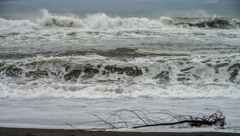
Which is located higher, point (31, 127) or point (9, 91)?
point (9, 91)

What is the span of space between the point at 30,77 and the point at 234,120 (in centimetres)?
492

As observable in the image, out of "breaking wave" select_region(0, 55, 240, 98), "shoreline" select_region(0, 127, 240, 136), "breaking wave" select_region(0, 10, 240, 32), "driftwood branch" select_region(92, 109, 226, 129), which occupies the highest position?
"breaking wave" select_region(0, 10, 240, 32)

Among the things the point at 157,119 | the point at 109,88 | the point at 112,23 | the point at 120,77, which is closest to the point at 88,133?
the point at 157,119

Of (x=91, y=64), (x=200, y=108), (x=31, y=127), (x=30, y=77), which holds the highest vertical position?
(x=91, y=64)

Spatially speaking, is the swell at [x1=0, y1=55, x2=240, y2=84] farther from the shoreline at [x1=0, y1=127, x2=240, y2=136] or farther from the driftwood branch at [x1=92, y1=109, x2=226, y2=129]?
the shoreline at [x1=0, y1=127, x2=240, y2=136]

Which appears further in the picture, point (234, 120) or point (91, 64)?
point (91, 64)

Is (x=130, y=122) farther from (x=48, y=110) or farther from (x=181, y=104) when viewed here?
(x=48, y=110)

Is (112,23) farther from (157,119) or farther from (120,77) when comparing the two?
(157,119)

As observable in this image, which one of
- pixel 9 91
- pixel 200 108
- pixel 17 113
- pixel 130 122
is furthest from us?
pixel 9 91

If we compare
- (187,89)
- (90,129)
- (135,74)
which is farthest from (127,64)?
(90,129)

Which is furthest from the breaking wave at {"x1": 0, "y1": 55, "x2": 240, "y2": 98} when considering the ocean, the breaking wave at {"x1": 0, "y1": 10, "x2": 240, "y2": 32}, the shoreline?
the breaking wave at {"x1": 0, "y1": 10, "x2": 240, "y2": 32}

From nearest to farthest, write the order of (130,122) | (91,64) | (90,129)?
(90,129) → (130,122) → (91,64)

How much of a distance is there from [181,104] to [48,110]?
240 cm

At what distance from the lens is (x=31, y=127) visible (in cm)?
235
